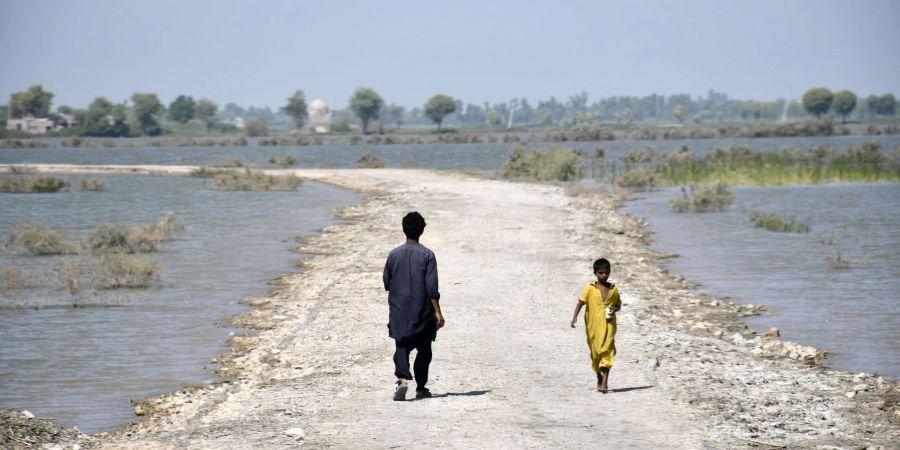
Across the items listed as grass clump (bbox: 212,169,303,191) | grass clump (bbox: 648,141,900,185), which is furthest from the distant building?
grass clump (bbox: 648,141,900,185)

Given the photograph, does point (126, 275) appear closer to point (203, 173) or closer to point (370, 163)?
point (203, 173)

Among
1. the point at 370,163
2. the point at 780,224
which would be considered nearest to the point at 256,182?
the point at 370,163

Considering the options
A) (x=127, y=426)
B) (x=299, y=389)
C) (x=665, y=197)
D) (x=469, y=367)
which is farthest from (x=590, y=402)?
(x=665, y=197)

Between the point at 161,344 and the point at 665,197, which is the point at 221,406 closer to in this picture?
the point at 161,344

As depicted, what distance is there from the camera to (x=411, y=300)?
10320mm

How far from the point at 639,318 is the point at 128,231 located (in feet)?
55.2

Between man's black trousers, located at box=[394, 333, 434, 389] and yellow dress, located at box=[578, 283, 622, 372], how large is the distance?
158cm

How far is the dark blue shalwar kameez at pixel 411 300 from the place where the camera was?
10.3 metres

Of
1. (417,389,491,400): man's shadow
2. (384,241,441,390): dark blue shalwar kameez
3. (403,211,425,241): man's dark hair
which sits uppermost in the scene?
(403,211,425,241): man's dark hair

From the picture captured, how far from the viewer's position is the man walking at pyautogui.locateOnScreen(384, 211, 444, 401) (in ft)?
33.8

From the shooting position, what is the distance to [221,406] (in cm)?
1109

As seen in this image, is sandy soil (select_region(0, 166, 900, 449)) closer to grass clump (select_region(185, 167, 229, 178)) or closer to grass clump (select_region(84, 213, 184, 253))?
grass clump (select_region(84, 213, 184, 253))

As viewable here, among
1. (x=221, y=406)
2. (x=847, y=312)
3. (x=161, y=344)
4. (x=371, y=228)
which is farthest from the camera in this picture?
(x=371, y=228)

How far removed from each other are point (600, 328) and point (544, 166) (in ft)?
130
